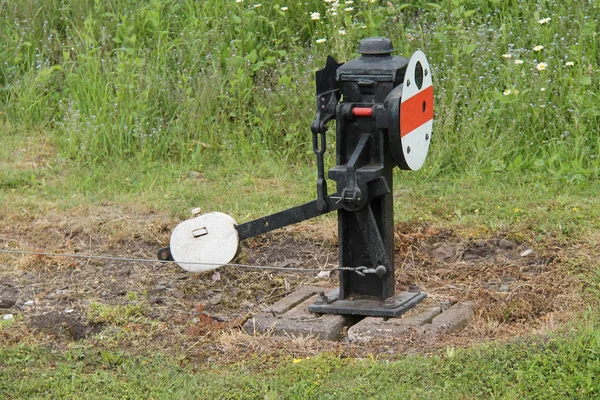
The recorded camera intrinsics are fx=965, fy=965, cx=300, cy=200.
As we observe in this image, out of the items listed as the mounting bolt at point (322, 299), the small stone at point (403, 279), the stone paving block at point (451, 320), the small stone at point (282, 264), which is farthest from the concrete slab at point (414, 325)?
the small stone at point (282, 264)

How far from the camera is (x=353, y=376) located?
3826 mm

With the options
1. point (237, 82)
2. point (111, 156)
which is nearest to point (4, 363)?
point (111, 156)

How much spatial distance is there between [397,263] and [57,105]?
3807 millimetres

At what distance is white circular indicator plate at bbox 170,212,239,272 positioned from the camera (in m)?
5.05

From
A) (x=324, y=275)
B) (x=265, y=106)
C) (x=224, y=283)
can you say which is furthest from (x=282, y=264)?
(x=265, y=106)

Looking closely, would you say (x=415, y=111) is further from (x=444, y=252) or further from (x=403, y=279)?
(x=444, y=252)

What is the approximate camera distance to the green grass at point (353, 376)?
3.68 meters

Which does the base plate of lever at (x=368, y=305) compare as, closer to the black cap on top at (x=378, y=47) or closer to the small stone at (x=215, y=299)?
the small stone at (x=215, y=299)

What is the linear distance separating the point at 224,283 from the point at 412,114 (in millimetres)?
1570

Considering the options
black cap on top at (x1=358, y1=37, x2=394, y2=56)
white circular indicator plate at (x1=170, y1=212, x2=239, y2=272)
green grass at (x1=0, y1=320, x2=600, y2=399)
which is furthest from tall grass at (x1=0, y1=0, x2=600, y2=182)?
green grass at (x1=0, y1=320, x2=600, y2=399)

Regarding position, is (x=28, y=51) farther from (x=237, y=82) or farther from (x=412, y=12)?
(x=412, y=12)

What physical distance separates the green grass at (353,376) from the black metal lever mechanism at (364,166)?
0.63 m

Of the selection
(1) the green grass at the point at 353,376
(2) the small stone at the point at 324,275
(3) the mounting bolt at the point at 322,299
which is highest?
(1) the green grass at the point at 353,376

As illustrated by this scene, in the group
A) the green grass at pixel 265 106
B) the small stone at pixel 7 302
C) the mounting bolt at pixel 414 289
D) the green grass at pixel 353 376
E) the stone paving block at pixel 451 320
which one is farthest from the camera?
the green grass at pixel 265 106
